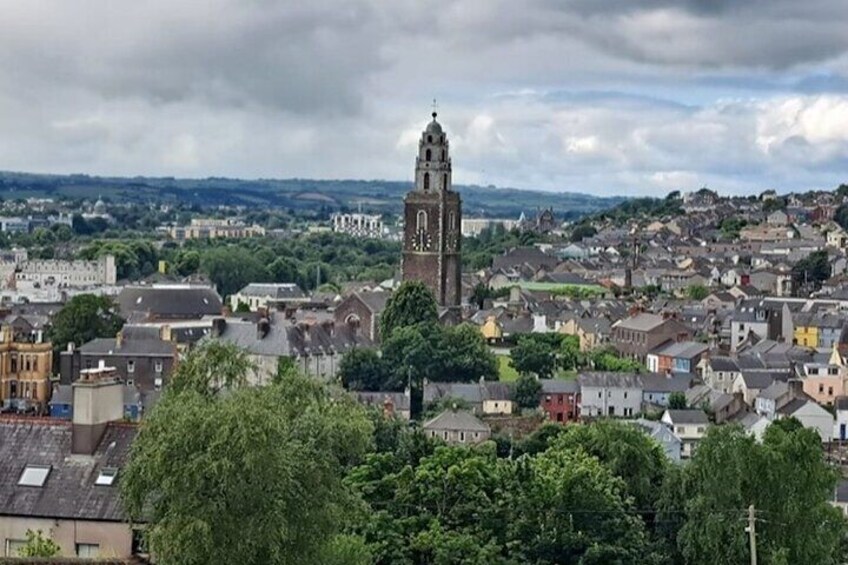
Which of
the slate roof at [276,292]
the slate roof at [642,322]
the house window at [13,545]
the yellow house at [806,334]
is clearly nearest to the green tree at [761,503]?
the house window at [13,545]

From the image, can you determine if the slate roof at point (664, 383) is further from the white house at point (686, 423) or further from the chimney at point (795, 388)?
the white house at point (686, 423)

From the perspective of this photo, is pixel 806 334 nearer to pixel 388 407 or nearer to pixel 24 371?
pixel 388 407

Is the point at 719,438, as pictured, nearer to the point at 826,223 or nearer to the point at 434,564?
the point at 434,564

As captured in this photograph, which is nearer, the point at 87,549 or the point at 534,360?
the point at 87,549

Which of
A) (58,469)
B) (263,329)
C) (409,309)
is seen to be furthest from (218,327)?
(58,469)

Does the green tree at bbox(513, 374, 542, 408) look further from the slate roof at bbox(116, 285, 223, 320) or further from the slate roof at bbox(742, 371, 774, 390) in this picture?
the slate roof at bbox(116, 285, 223, 320)
